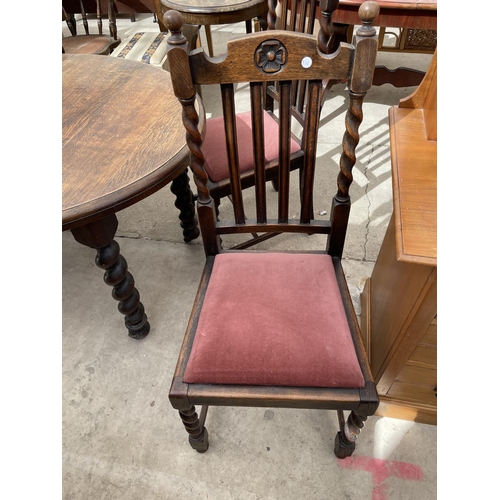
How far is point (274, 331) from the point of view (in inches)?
39.7

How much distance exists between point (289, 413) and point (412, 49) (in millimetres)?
3043

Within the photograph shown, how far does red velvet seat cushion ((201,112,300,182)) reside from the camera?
60.7 inches

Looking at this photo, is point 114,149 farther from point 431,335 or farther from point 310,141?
point 431,335

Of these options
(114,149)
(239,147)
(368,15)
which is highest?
(368,15)

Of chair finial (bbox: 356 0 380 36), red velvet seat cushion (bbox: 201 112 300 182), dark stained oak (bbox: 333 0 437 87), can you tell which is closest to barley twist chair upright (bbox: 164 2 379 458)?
chair finial (bbox: 356 0 380 36)

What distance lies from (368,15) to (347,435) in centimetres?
121

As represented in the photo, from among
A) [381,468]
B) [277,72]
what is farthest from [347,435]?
[277,72]

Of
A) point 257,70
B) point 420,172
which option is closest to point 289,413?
point 420,172

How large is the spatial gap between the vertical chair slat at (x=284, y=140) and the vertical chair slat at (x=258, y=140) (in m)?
0.06

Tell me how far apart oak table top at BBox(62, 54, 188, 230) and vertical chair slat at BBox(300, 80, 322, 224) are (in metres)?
0.43

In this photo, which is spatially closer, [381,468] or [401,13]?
[381,468]

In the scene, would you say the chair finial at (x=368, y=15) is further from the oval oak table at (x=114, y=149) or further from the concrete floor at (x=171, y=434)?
the concrete floor at (x=171, y=434)

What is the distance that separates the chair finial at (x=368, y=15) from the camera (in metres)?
0.75

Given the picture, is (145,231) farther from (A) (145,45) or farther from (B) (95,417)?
(A) (145,45)
